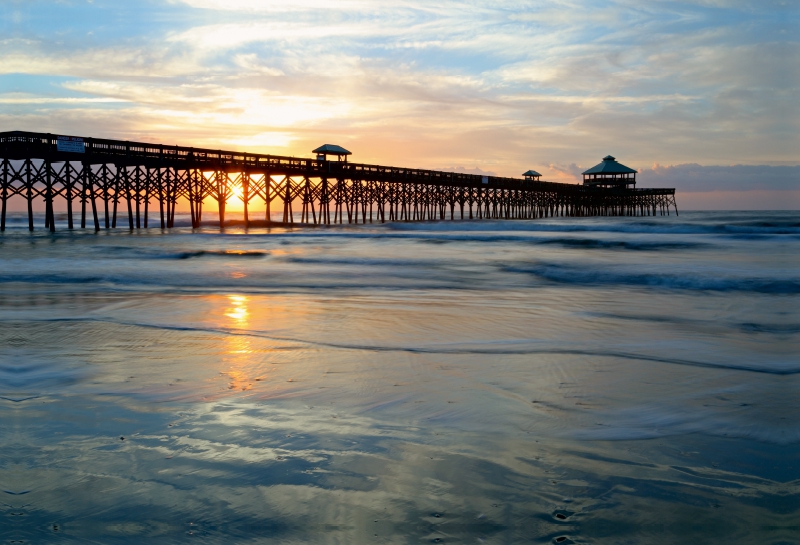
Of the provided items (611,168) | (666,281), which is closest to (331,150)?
(666,281)

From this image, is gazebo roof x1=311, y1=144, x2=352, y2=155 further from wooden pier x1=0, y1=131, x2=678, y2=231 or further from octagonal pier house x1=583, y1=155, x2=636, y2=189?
octagonal pier house x1=583, y1=155, x2=636, y2=189

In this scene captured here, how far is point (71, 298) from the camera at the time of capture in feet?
34.5

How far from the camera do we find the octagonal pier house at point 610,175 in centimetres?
7225

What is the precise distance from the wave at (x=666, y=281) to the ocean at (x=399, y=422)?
239 centimetres

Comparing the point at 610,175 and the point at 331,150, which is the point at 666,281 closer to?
the point at 331,150

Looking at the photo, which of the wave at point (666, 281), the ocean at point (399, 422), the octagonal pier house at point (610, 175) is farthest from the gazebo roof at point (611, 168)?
the ocean at point (399, 422)

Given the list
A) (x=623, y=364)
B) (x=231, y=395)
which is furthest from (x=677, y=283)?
(x=231, y=395)

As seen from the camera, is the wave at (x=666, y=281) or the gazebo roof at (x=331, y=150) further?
the gazebo roof at (x=331, y=150)

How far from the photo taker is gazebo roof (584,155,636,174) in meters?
72.1

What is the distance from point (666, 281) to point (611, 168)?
6380cm

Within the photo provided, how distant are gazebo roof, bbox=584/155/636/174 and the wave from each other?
6045 centimetres

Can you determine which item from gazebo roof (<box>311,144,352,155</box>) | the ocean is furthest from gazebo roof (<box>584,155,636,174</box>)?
the ocean

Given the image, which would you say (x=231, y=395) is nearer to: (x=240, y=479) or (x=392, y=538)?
(x=240, y=479)

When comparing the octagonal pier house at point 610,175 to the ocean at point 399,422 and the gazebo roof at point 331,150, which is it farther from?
the ocean at point 399,422
